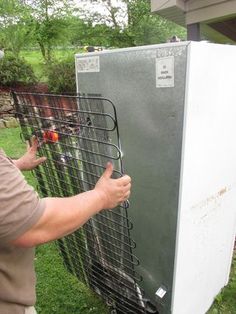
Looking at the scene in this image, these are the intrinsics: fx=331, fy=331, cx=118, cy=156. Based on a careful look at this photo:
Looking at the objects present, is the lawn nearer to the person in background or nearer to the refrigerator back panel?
the refrigerator back panel

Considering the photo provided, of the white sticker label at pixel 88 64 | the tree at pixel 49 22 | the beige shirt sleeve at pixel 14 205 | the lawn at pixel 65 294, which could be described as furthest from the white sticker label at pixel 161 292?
the tree at pixel 49 22

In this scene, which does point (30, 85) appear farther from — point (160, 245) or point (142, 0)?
point (160, 245)

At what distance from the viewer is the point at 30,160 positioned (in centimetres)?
197

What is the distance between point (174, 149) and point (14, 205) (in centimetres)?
87

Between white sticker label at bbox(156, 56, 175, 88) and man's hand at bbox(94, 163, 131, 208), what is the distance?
0.49 metres

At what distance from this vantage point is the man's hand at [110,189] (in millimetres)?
1316

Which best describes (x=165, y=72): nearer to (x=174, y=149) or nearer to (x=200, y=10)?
(x=174, y=149)

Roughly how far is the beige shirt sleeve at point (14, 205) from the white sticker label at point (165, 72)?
2.70 feet

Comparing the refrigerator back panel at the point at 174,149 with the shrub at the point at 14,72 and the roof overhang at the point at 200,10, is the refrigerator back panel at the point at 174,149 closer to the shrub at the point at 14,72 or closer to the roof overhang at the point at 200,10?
the roof overhang at the point at 200,10

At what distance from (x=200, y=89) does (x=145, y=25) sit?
45.2 ft

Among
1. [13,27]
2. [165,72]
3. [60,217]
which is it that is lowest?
[60,217]

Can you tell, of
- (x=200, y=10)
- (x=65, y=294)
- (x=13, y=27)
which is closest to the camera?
(x=65, y=294)

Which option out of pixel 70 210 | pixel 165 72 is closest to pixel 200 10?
pixel 165 72

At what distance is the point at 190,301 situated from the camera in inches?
82.0
